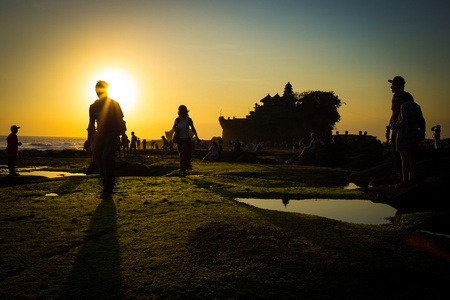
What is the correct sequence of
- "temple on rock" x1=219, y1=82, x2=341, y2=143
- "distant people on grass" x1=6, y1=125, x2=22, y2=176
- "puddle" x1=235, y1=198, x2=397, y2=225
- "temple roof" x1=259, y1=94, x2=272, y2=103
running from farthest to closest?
"temple roof" x1=259, y1=94, x2=272, y2=103 < "temple on rock" x1=219, y1=82, x2=341, y2=143 < "distant people on grass" x1=6, y1=125, x2=22, y2=176 < "puddle" x1=235, y1=198, x2=397, y2=225

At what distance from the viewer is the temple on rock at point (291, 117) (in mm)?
82375

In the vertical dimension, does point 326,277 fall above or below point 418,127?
below

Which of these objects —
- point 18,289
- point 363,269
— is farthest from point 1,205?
point 363,269

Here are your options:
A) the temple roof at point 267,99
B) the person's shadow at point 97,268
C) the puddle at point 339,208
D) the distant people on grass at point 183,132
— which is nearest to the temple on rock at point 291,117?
the temple roof at point 267,99

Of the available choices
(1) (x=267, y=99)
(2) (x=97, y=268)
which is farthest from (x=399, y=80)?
(1) (x=267, y=99)

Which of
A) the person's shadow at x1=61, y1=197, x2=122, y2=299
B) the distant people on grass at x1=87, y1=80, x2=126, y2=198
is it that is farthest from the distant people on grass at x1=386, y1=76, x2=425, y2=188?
the distant people on grass at x1=87, y1=80, x2=126, y2=198

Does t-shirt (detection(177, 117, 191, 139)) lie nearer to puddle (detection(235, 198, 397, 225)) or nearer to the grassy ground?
puddle (detection(235, 198, 397, 225))

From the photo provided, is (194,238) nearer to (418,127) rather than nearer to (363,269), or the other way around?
(363,269)

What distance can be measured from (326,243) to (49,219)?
3026mm

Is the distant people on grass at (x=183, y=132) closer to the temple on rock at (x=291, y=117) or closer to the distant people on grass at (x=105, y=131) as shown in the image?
the distant people on grass at (x=105, y=131)

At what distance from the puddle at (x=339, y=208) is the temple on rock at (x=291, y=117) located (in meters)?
80.6

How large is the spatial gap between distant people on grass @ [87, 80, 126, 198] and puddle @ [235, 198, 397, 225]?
2401 mm

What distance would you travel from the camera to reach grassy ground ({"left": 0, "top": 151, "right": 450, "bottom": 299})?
1778mm

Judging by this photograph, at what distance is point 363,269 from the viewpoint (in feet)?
6.59
